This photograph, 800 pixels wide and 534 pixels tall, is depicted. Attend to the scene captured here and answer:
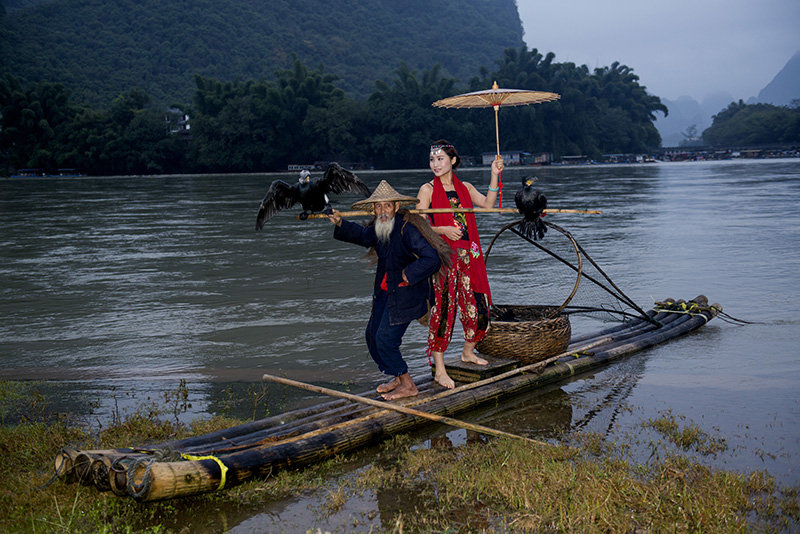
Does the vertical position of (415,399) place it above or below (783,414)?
above

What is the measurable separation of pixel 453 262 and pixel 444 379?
40.2 inches

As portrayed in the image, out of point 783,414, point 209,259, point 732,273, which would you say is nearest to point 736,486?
point 783,414

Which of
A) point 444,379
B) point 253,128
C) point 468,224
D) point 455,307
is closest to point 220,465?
point 444,379

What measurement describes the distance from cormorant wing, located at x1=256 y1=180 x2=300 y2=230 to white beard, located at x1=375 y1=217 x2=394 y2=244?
0.68 m

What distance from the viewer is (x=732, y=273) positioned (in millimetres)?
14828

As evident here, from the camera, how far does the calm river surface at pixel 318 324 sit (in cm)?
642

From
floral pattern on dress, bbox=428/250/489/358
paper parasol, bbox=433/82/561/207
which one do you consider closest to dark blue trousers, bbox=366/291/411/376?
floral pattern on dress, bbox=428/250/489/358

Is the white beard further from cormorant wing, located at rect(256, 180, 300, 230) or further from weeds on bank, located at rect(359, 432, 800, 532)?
weeds on bank, located at rect(359, 432, 800, 532)

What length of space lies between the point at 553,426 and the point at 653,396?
142cm

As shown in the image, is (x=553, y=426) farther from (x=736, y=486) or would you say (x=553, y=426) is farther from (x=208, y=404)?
(x=208, y=404)

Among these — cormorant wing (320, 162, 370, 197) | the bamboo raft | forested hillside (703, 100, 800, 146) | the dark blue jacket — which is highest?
forested hillside (703, 100, 800, 146)

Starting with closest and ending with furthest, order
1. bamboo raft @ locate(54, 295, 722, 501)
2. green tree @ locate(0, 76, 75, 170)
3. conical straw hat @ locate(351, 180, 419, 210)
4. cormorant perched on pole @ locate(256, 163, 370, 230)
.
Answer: bamboo raft @ locate(54, 295, 722, 501) < cormorant perched on pole @ locate(256, 163, 370, 230) < conical straw hat @ locate(351, 180, 419, 210) < green tree @ locate(0, 76, 75, 170)

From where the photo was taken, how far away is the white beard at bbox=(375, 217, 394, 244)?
219 inches

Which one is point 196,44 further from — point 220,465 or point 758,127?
point 220,465
